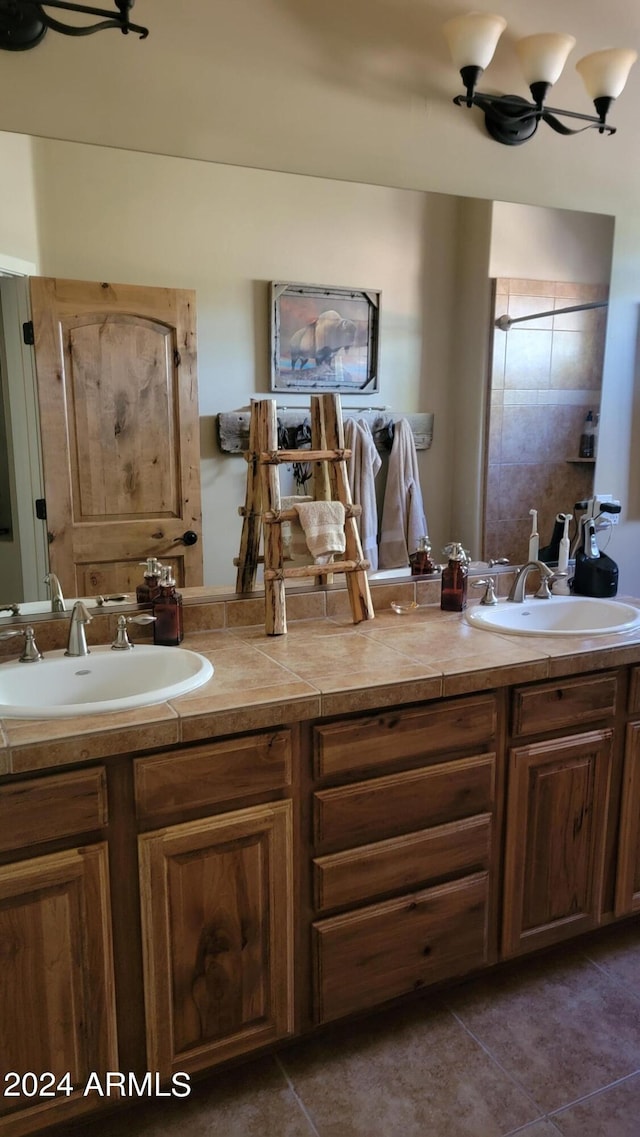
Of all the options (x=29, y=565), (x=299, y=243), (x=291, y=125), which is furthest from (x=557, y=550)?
(x=29, y=565)

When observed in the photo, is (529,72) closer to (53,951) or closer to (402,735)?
(402,735)

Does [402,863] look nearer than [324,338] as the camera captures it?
Yes

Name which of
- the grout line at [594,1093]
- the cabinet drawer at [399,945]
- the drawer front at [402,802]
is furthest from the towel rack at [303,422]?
the grout line at [594,1093]

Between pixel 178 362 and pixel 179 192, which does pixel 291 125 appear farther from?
pixel 178 362

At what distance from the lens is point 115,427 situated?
5.89 ft

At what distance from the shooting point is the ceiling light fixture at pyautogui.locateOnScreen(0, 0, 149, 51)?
1562 mm

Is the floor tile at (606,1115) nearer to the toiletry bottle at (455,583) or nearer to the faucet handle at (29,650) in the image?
the toiletry bottle at (455,583)

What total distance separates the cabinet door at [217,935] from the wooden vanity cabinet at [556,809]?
23.9 inches

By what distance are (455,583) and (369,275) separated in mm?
888

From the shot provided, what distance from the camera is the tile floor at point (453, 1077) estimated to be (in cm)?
152

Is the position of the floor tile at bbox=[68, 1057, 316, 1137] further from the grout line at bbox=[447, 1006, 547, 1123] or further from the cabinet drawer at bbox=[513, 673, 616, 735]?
the cabinet drawer at bbox=[513, 673, 616, 735]

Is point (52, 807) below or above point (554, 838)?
above

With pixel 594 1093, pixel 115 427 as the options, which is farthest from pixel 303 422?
pixel 594 1093

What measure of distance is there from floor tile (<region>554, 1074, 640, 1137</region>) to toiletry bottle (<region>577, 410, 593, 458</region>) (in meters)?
1.78
